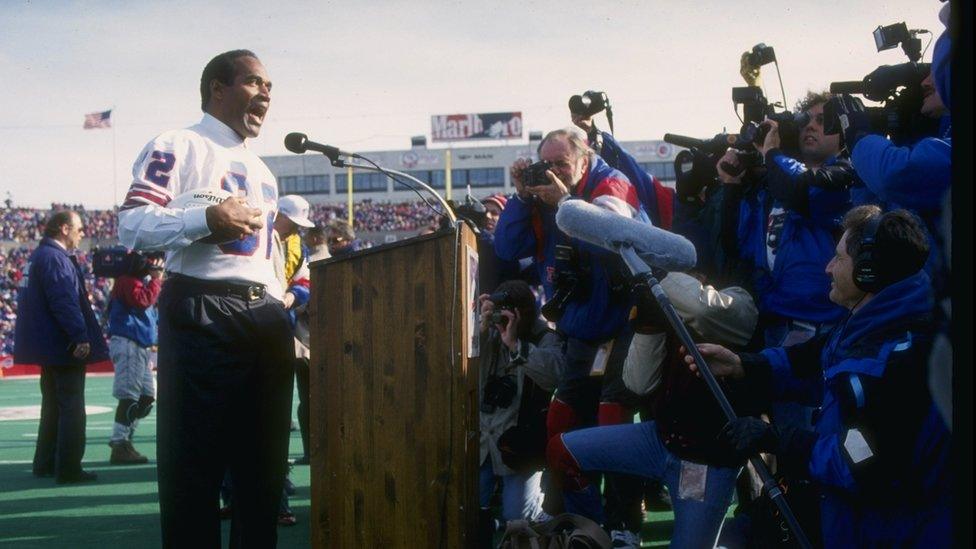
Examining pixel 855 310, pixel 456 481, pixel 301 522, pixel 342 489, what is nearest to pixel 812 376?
pixel 855 310

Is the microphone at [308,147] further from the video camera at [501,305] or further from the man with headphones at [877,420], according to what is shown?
the man with headphones at [877,420]

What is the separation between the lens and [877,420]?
7.91 ft

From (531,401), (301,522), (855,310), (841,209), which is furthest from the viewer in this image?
(301,522)

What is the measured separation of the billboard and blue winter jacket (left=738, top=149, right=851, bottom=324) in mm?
67243

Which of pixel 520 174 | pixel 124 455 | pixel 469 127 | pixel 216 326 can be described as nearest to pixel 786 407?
pixel 520 174

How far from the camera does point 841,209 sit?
384 cm

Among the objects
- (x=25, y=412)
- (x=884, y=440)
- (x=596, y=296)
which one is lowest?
(x=25, y=412)

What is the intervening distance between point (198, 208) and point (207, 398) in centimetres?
62

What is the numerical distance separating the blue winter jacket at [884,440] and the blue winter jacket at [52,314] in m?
5.84

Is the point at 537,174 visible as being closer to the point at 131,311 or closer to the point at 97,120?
the point at 131,311

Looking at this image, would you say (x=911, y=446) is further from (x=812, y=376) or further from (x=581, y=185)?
(x=581, y=185)

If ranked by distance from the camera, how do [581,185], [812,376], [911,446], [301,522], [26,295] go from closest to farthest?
[911,446]
[812,376]
[581,185]
[301,522]
[26,295]

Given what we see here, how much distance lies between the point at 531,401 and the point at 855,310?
2.22 m

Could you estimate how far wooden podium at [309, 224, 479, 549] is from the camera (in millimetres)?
2998
